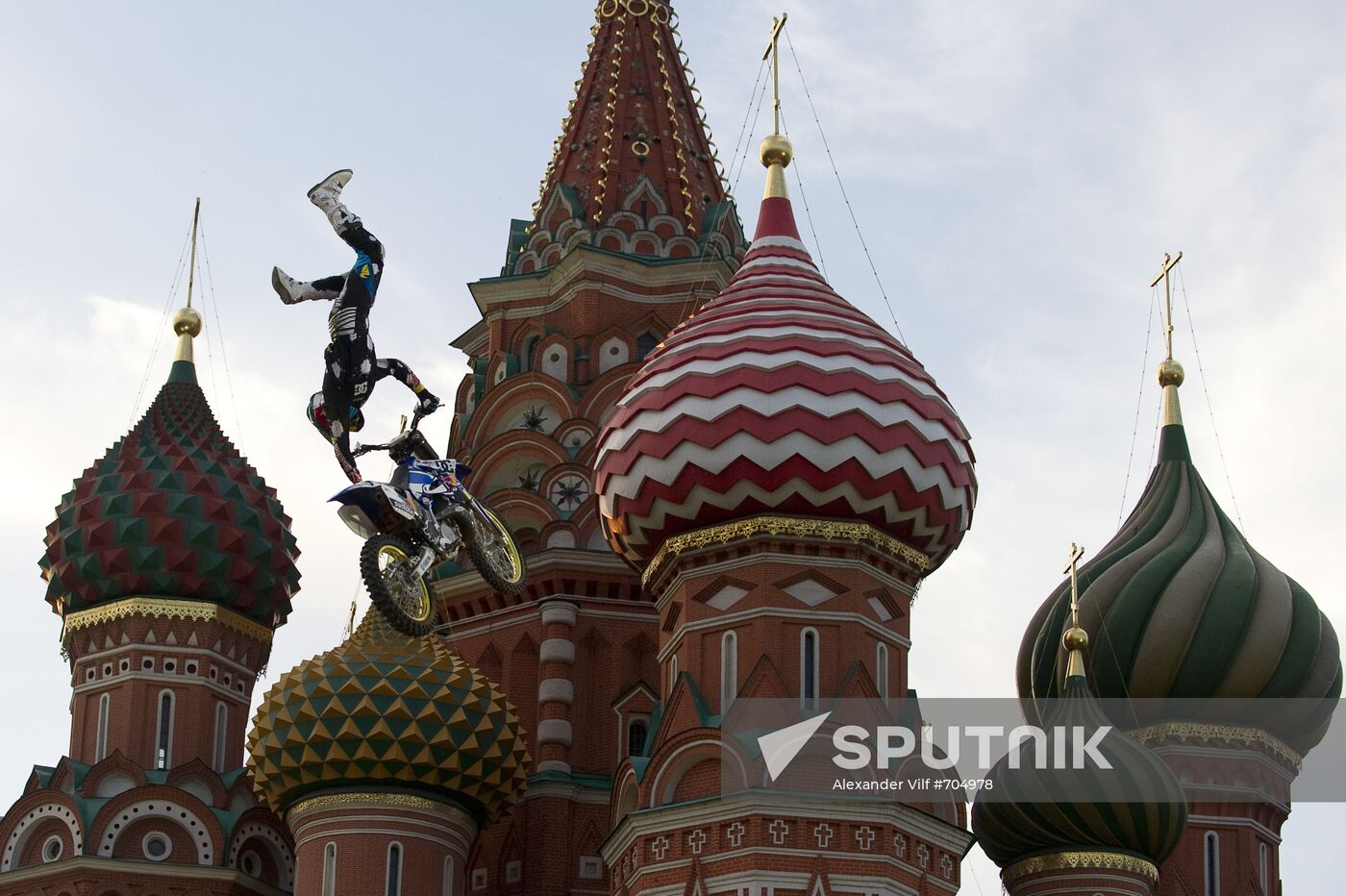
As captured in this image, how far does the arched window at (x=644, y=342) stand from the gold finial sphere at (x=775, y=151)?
3.49 m

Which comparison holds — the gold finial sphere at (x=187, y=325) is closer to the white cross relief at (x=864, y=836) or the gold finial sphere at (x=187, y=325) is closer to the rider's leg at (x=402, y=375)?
the rider's leg at (x=402, y=375)

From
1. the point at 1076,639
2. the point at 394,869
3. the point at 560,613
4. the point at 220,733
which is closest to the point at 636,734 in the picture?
the point at 560,613

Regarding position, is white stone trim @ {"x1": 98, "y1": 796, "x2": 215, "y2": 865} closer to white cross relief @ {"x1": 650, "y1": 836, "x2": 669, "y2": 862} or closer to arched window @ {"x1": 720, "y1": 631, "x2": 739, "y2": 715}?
white cross relief @ {"x1": 650, "y1": 836, "x2": 669, "y2": 862}

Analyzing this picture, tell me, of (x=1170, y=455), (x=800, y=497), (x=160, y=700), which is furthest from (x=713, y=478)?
(x=1170, y=455)

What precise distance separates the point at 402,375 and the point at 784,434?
375 cm

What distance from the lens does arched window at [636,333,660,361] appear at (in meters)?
33.2

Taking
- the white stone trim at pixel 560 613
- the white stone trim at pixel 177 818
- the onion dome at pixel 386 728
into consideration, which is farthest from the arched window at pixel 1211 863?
the white stone trim at pixel 177 818

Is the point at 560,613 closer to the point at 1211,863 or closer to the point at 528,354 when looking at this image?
the point at 528,354

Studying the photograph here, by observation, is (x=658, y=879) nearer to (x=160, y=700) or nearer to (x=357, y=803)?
(x=357, y=803)

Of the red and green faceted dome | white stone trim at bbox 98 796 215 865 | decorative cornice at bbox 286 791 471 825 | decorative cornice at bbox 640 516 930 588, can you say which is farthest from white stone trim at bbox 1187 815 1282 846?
white stone trim at bbox 98 796 215 865

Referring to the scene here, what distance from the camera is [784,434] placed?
89.7ft

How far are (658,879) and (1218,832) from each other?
27.8 ft

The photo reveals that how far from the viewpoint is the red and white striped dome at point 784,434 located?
2739 centimetres

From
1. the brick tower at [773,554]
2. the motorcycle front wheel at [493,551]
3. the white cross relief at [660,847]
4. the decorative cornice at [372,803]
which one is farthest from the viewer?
the decorative cornice at [372,803]
